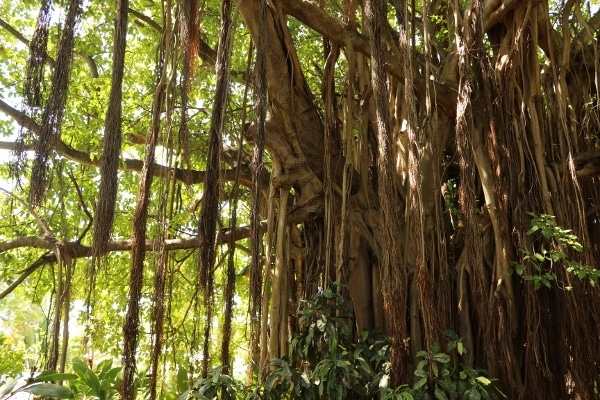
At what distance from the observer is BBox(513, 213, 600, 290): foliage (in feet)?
8.66

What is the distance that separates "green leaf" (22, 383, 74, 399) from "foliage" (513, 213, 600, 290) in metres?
1.95

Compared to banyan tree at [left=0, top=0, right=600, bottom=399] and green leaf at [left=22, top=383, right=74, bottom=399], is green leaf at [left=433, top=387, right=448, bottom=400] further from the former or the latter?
green leaf at [left=22, top=383, right=74, bottom=399]

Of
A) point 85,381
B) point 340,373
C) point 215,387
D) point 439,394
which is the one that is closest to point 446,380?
point 439,394

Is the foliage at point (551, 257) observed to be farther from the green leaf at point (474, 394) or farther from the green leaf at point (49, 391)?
the green leaf at point (49, 391)

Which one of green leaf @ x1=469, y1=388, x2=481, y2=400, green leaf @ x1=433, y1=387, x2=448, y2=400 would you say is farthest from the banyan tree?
green leaf @ x1=469, y1=388, x2=481, y2=400

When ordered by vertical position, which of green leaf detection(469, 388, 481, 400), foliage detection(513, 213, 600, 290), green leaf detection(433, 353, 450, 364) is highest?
foliage detection(513, 213, 600, 290)

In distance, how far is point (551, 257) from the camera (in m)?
2.72

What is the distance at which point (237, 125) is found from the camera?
14.4 feet

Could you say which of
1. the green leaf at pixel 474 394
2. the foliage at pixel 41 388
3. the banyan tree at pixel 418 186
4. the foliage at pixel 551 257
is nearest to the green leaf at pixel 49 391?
the foliage at pixel 41 388

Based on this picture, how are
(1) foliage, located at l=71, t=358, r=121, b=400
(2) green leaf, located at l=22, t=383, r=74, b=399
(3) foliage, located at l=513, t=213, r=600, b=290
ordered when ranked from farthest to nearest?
(1) foliage, located at l=71, t=358, r=121, b=400 → (3) foliage, located at l=513, t=213, r=600, b=290 → (2) green leaf, located at l=22, t=383, r=74, b=399

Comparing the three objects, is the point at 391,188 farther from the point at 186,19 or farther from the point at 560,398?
the point at 560,398

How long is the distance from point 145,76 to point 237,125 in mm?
1048

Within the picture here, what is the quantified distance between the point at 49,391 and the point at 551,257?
216cm

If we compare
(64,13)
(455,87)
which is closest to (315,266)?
(455,87)
